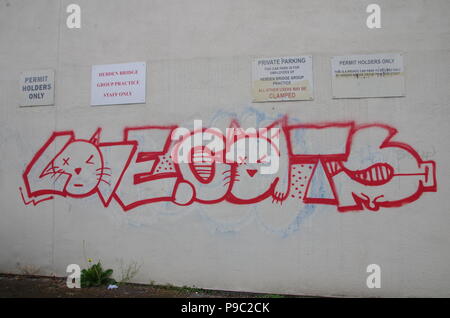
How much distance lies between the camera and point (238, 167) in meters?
4.73

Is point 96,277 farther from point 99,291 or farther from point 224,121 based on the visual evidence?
point 224,121

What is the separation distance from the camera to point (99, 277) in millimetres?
4863

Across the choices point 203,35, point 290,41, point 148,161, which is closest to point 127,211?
point 148,161

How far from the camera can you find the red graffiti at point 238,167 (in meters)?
4.50

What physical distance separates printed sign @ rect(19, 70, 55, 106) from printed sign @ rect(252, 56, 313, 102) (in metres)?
2.81

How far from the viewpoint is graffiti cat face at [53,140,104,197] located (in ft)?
16.6

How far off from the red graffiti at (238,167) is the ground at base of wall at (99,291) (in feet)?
3.42

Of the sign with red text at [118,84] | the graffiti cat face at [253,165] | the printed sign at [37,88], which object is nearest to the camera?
the graffiti cat face at [253,165]

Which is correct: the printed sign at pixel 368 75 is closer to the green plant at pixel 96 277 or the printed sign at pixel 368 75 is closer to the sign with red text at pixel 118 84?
the sign with red text at pixel 118 84

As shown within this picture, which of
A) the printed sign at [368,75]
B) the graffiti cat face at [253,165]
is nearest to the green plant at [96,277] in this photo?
the graffiti cat face at [253,165]

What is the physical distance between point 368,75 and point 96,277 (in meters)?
4.24

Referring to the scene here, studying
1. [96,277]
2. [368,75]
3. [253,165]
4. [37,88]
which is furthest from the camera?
[37,88]

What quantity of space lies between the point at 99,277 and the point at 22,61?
3211mm

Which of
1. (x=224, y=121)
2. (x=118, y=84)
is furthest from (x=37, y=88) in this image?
(x=224, y=121)
